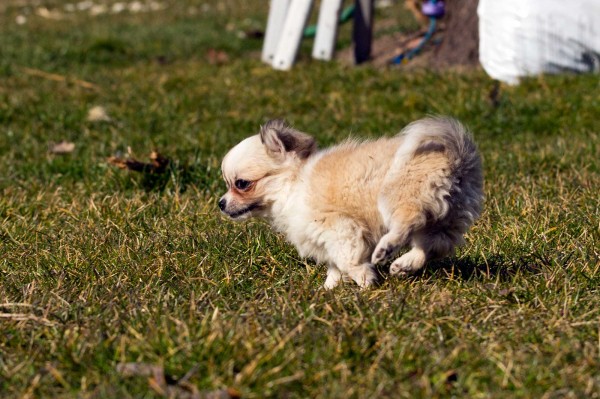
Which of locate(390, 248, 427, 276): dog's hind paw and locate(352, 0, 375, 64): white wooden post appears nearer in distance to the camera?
locate(390, 248, 427, 276): dog's hind paw

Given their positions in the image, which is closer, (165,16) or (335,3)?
(335,3)

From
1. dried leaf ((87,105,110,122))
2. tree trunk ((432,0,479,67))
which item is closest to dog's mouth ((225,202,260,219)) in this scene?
dried leaf ((87,105,110,122))

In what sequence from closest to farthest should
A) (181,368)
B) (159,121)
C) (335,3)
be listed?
(181,368) → (159,121) → (335,3)

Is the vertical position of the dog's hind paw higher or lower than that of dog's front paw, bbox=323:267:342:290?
higher

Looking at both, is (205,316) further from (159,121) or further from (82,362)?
(159,121)

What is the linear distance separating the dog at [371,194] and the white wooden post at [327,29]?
5.97 m

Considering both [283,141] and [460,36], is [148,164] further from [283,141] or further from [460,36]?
[460,36]

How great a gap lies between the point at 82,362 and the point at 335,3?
7505 mm

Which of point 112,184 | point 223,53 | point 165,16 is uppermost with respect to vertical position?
point 112,184

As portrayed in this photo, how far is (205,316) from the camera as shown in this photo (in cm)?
342

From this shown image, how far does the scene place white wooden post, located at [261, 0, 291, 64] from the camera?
1052 centimetres

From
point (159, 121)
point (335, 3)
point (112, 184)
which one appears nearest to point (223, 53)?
point (335, 3)

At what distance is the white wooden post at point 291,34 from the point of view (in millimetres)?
9859

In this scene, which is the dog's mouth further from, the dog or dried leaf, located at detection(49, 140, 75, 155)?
dried leaf, located at detection(49, 140, 75, 155)
